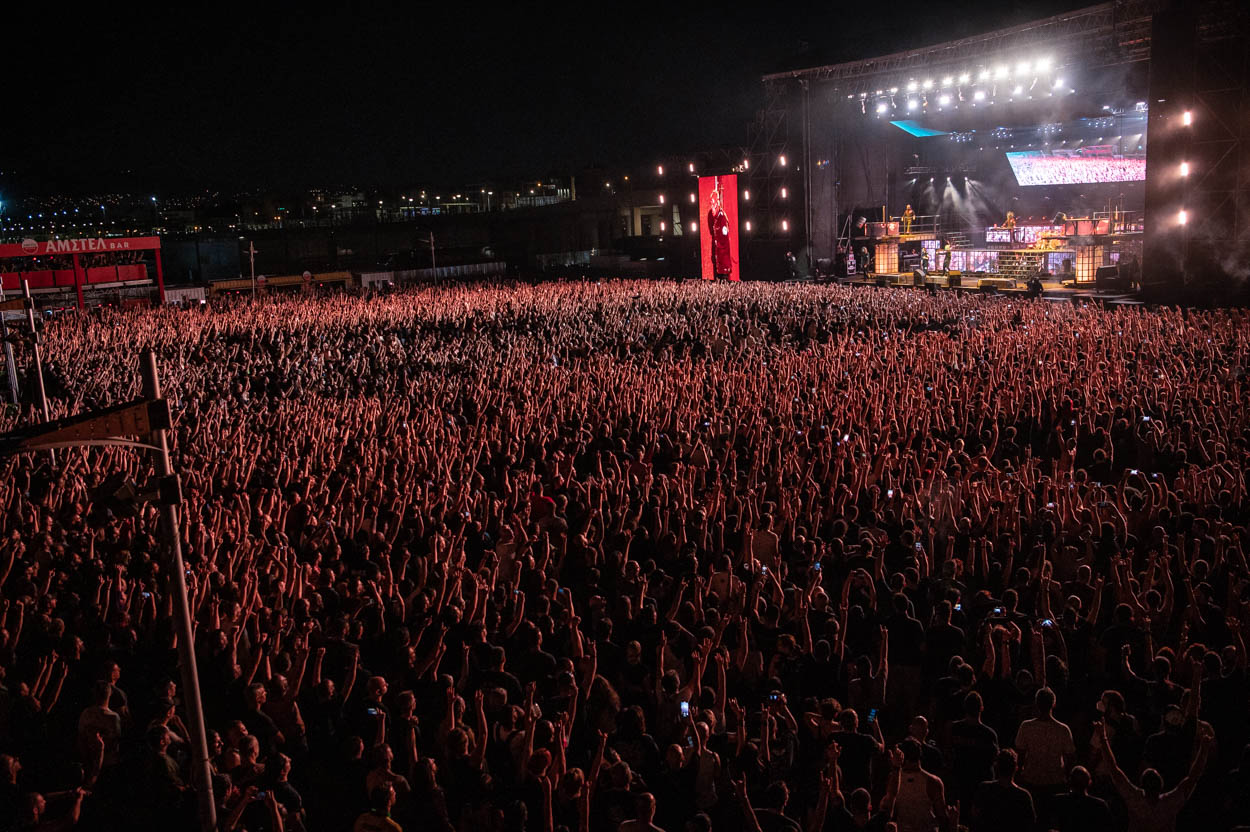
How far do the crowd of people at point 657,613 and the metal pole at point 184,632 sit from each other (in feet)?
0.37

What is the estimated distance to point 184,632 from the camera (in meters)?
3.58

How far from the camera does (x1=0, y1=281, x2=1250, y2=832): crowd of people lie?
4094 mm

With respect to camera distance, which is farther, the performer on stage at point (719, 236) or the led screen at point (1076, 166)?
the performer on stage at point (719, 236)

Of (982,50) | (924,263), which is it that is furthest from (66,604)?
(924,263)

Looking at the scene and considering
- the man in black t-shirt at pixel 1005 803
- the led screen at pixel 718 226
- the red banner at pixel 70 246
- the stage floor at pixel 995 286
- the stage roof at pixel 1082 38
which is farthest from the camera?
the led screen at pixel 718 226

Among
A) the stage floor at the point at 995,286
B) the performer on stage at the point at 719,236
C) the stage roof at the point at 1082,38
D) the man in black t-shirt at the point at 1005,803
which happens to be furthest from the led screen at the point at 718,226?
the man in black t-shirt at the point at 1005,803

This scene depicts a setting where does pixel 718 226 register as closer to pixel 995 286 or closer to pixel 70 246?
pixel 995 286

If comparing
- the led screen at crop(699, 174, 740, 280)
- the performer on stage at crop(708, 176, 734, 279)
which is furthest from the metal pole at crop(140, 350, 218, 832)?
the performer on stage at crop(708, 176, 734, 279)

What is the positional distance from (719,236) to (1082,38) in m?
13.9

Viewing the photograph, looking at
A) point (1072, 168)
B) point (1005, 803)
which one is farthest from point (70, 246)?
point (1072, 168)

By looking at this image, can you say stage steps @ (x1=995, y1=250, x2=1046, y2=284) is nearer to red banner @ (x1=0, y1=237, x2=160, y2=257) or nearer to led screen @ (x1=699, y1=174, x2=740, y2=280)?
led screen @ (x1=699, y1=174, x2=740, y2=280)

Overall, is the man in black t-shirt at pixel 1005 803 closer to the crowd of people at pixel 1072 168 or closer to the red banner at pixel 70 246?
the red banner at pixel 70 246

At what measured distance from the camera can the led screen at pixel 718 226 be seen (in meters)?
31.4

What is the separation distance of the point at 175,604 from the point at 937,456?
702 cm
